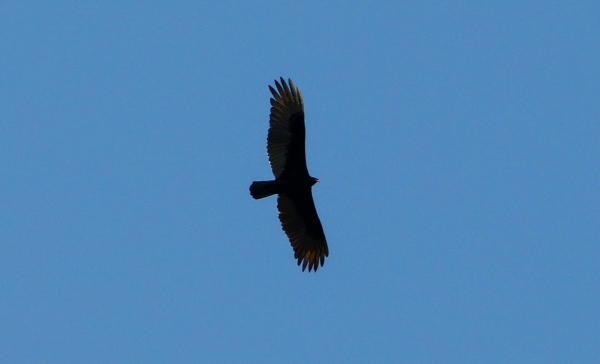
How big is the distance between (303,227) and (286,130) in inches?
96.5

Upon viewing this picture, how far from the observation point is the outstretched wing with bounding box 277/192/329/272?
27609 mm

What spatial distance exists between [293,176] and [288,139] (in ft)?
2.56

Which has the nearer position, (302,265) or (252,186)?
(252,186)

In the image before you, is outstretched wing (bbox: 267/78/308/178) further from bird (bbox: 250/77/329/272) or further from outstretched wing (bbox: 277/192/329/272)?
outstretched wing (bbox: 277/192/329/272)

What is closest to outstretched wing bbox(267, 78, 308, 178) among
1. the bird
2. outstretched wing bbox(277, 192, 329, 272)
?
the bird

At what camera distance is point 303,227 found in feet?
92.4

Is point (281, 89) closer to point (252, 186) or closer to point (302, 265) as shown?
point (252, 186)

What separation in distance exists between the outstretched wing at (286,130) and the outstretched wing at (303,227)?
0.83m

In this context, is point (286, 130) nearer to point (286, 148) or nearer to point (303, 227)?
point (286, 148)

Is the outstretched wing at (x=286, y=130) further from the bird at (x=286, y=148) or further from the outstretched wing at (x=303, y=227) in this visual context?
the outstretched wing at (x=303, y=227)

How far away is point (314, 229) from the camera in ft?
92.4

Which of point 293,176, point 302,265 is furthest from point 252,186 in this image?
point 302,265

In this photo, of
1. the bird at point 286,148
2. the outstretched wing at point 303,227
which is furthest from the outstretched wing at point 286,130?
the outstretched wing at point 303,227

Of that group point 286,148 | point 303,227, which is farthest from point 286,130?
point 303,227
